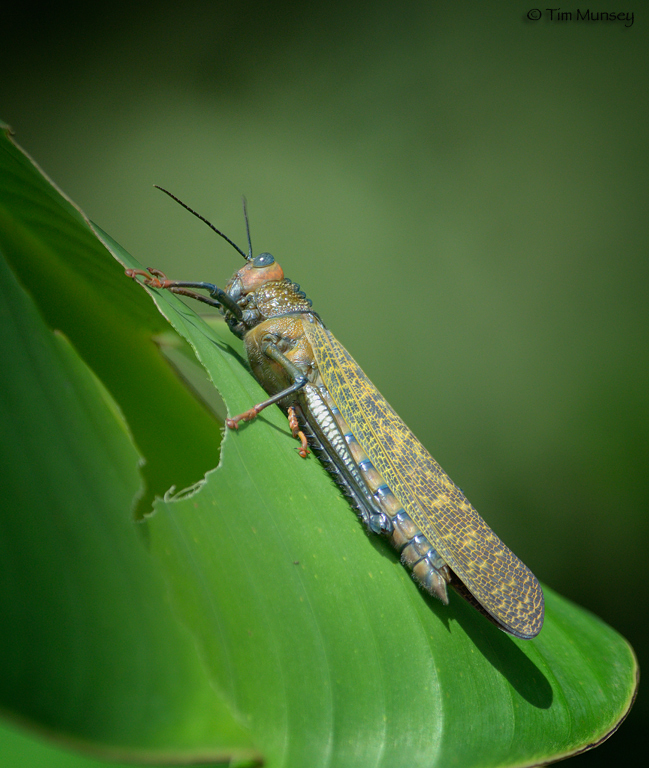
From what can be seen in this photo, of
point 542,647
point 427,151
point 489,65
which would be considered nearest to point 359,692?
point 542,647

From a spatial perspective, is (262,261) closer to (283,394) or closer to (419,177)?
(283,394)

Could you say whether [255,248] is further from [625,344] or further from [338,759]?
[338,759]

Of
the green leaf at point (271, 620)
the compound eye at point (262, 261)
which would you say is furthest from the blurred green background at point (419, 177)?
the green leaf at point (271, 620)

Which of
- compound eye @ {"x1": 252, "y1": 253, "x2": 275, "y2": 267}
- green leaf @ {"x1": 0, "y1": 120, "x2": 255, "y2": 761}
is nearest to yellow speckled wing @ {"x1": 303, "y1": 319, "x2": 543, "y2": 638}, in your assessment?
compound eye @ {"x1": 252, "y1": 253, "x2": 275, "y2": 267}

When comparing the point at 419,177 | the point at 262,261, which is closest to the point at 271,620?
the point at 262,261

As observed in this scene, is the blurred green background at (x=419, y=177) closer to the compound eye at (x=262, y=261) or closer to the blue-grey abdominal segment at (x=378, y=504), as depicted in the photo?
the compound eye at (x=262, y=261)

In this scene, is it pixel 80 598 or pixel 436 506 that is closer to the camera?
pixel 80 598
